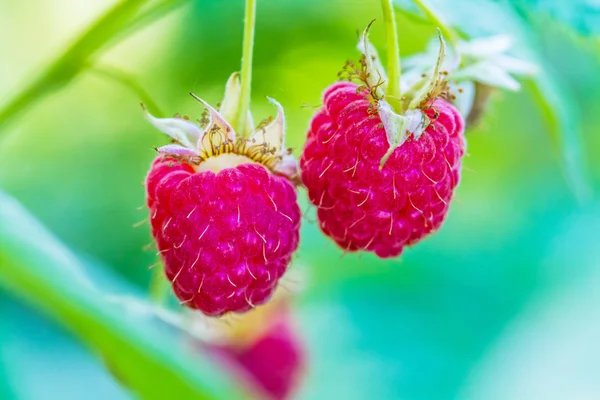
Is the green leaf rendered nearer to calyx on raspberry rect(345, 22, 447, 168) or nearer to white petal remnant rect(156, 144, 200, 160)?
white petal remnant rect(156, 144, 200, 160)

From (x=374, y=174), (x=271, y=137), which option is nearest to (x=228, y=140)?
(x=271, y=137)

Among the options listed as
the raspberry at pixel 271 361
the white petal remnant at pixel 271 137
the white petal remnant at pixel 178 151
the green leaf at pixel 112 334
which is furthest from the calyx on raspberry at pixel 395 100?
the raspberry at pixel 271 361

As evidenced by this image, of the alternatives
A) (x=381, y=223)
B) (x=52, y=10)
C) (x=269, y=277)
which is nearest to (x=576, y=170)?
(x=381, y=223)

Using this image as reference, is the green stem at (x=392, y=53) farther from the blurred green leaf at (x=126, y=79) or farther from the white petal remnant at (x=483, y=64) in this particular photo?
the blurred green leaf at (x=126, y=79)

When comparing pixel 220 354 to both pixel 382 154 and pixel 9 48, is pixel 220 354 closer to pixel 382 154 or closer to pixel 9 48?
pixel 382 154

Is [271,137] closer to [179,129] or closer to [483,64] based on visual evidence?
[179,129]
